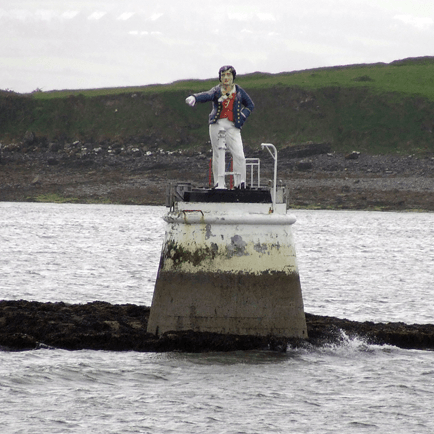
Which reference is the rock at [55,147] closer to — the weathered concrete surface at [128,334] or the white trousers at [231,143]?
the weathered concrete surface at [128,334]

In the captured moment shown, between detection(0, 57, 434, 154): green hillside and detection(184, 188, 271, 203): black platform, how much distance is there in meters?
113

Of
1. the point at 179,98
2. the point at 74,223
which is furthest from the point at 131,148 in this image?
the point at 74,223

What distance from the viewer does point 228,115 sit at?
16.5 meters

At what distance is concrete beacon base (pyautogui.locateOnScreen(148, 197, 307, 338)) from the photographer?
15500mm

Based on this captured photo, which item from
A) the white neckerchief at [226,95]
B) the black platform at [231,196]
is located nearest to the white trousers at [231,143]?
the white neckerchief at [226,95]

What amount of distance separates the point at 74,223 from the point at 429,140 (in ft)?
215

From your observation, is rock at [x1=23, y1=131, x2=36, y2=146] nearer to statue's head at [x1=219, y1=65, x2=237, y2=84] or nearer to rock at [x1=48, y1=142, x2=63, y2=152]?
rock at [x1=48, y1=142, x2=63, y2=152]

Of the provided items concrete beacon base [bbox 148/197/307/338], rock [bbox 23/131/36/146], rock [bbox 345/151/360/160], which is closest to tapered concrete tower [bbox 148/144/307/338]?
concrete beacon base [bbox 148/197/307/338]

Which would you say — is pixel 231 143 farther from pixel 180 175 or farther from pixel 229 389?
pixel 180 175

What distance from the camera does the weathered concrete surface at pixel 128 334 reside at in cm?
1617

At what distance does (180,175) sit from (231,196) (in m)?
104

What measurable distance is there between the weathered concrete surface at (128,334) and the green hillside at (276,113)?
108 m

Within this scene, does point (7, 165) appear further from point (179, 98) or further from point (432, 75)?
point (432, 75)

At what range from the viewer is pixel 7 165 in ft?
433
